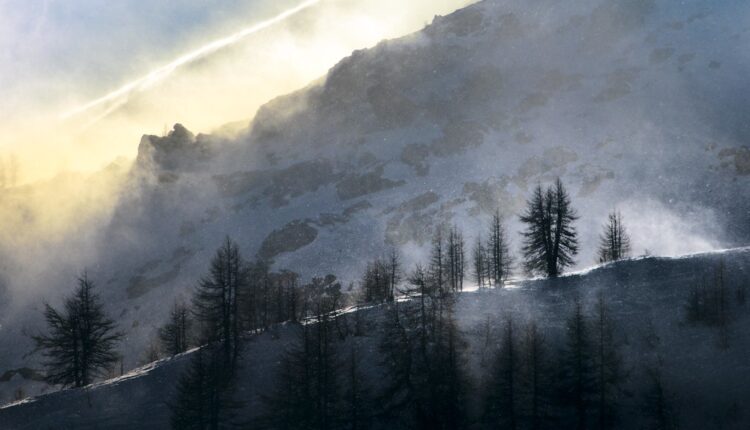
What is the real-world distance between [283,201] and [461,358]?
130136 millimetres

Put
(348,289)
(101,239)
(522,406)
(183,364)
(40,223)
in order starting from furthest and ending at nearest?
(40,223) < (101,239) < (348,289) < (183,364) < (522,406)

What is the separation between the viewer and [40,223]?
198 metres

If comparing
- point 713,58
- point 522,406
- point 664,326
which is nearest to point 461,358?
point 522,406

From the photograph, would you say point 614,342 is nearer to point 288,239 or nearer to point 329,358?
point 329,358

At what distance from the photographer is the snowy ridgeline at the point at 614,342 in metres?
51.0

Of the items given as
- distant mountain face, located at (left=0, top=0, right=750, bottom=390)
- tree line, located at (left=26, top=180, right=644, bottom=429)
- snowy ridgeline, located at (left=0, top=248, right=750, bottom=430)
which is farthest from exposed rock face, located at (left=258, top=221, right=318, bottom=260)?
snowy ridgeline, located at (left=0, top=248, right=750, bottom=430)

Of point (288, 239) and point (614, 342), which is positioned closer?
point (614, 342)

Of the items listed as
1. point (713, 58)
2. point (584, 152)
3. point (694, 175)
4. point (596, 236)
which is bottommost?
point (596, 236)

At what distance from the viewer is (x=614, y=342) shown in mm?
56719

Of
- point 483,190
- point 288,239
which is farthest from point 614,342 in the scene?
point 288,239

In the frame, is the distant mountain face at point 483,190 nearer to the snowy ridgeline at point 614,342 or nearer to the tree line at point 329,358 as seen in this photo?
the tree line at point 329,358

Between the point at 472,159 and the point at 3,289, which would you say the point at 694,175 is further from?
the point at 3,289

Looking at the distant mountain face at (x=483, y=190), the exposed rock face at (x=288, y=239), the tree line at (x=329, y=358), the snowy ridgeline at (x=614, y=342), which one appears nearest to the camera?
the snowy ridgeline at (x=614, y=342)

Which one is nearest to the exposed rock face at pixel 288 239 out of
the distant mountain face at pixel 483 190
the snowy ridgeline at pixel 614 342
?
the distant mountain face at pixel 483 190
